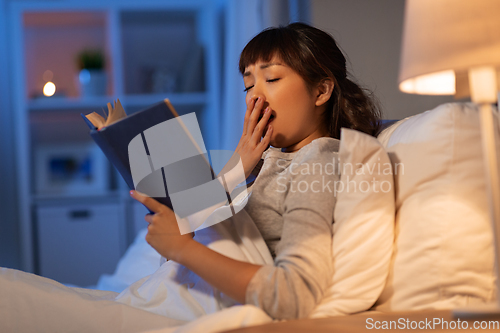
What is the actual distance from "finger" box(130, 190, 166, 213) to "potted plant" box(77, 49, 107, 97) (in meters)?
2.15

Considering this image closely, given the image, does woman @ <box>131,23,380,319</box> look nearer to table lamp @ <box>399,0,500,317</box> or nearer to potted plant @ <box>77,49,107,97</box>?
table lamp @ <box>399,0,500,317</box>

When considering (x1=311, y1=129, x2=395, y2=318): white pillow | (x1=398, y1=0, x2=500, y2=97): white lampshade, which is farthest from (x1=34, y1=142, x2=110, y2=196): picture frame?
(x1=398, y1=0, x2=500, y2=97): white lampshade

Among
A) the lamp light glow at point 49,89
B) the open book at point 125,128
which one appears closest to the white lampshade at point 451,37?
the open book at point 125,128

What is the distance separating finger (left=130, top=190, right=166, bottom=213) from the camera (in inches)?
30.4

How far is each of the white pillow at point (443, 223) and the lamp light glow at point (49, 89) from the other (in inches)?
101

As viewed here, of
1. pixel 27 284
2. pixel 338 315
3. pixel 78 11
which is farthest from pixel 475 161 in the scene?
pixel 78 11

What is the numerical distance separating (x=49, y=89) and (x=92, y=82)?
0.32 meters

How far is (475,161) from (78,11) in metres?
2.60

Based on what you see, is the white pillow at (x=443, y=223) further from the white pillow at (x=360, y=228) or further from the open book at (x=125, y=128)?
the open book at (x=125, y=128)

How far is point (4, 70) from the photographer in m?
2.72

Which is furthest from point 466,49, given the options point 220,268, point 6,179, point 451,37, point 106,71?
point 6,179

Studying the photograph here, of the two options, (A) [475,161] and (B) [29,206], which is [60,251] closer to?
(B) [29,206]

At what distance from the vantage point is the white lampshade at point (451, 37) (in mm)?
606

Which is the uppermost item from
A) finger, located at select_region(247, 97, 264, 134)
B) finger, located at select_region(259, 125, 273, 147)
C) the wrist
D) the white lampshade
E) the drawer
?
the white lampshade
